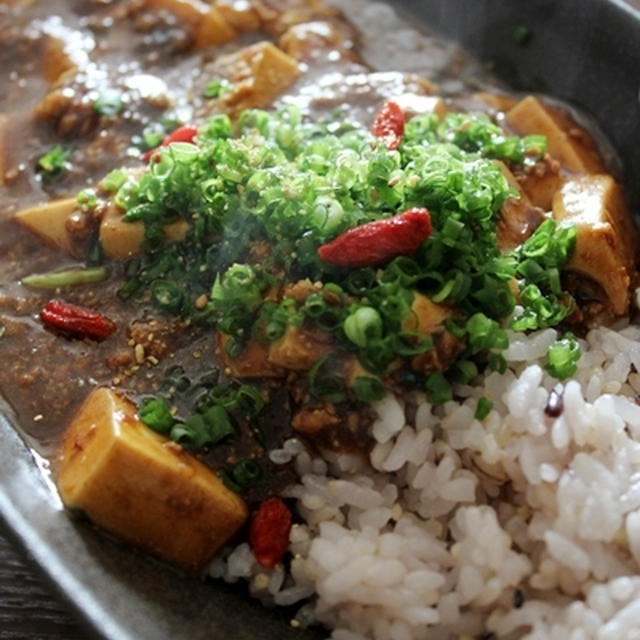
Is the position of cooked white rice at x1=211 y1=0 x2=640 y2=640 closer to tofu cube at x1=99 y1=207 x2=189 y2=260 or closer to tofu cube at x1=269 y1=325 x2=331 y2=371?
tofu cube at x1=269 y1=325 x2=331 y2=371

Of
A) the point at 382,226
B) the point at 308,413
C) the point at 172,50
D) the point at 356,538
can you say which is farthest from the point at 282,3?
the point at 356,538

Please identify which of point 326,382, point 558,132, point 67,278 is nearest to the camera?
point 326,382

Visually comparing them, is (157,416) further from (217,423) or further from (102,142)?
(102,142)

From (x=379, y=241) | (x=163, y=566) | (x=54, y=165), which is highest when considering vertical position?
(x=379, y=241)

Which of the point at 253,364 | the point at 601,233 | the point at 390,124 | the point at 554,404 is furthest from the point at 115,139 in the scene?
the point at 554,404

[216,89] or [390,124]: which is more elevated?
[390,124]

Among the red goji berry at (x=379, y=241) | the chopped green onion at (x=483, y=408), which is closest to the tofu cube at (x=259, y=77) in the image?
the red goji berry at (x=379, y=241)
